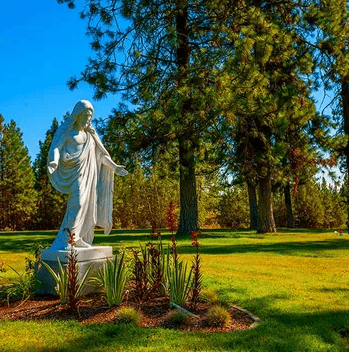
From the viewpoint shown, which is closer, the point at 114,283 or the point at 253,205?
the point at 114,283

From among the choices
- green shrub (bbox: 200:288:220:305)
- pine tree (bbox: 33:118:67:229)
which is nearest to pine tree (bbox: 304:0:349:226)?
green shrub (bbox: 200:288:220:305)

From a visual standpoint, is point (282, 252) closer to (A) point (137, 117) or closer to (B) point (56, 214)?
(A) point (137, 117)

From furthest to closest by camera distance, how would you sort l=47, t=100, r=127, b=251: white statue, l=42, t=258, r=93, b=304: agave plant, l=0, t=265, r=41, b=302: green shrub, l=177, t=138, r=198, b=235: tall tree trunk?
1. l=177, t=138, r=198, b=235: tall tree trunk
2. l=47, t=100, r=127, b=251: white statue
3. l=0, t=265, r=41, b=302: green shrub
4. l=42, t=258, r=93, b=304: agave plant

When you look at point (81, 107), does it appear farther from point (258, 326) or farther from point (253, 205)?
point (253, 205)

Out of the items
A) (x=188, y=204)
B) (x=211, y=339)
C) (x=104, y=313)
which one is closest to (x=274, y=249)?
(x=188, y=204)

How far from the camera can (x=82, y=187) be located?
6348 mm

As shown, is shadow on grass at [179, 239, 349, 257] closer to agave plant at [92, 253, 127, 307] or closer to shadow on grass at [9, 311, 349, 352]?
agave plant at [92, 253, 127, 307]

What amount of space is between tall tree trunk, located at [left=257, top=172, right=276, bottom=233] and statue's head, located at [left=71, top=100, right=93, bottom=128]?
1332 cm

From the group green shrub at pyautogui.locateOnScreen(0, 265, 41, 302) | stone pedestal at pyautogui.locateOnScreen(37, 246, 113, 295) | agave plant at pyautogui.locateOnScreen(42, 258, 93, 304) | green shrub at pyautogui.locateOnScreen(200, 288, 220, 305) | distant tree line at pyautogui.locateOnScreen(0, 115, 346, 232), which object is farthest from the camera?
distant tree line at pyautogui.locateOnScreen(0, 115, 346, 232)

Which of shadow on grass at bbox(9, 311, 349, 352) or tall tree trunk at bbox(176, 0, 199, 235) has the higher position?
tall tree trunk at bbox(176, 0, 199, 235)

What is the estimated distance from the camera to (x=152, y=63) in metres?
14.3

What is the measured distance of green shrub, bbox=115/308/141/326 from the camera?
4.73 metres

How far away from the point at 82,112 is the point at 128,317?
10.4 ft

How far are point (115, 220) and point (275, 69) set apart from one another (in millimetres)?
20721
